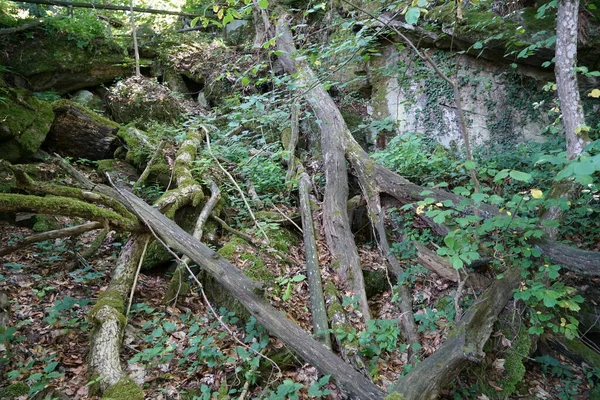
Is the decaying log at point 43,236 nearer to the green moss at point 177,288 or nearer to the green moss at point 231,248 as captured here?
the green moss at point 177,288

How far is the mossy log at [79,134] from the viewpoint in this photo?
6.89 meters

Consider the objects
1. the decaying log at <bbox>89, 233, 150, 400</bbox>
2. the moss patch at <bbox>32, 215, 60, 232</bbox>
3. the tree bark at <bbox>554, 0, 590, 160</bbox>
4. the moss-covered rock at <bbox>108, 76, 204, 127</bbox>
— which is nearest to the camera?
the decaying log at <bbox>89, 233, 150, 400</bbox>

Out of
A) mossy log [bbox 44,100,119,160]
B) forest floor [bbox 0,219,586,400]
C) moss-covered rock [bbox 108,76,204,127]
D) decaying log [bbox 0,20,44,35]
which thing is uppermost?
decaying log [bbox 0,20,44,35]

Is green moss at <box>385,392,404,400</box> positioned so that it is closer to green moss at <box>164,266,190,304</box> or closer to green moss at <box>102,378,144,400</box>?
green moss at <box>102,378,144,400</box>

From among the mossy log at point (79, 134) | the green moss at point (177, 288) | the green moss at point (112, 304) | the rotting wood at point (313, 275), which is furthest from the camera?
the mossy log at point (79, 134)

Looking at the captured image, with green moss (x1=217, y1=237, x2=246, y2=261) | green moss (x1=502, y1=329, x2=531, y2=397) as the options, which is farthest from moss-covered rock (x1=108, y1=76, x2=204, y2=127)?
green moss (x1=502, y1=329, x2=531, y2=397)

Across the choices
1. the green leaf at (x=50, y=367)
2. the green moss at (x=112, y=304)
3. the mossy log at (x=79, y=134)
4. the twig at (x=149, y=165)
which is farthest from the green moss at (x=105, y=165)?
the green leaf at (x=50, y=367)

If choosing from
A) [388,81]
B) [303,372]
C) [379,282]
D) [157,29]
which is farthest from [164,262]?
[157,29]

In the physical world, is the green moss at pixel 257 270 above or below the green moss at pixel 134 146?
below

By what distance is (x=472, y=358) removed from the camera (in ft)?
9.45

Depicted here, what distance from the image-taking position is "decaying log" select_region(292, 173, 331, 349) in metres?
3.65

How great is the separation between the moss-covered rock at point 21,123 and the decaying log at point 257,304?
10.4ft

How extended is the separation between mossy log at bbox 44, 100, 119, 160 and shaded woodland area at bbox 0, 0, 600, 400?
0.03 metres

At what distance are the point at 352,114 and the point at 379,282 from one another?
4.73 metres
